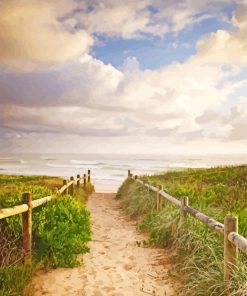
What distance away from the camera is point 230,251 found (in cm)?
522

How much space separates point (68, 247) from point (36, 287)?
53.9 inches

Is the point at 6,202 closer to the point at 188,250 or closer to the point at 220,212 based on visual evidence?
the point at 188,250

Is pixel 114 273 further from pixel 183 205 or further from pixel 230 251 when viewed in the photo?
pixel 230 251

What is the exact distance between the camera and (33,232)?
23.4 feet

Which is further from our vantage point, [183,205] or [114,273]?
[183,205]

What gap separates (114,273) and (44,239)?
1.49m

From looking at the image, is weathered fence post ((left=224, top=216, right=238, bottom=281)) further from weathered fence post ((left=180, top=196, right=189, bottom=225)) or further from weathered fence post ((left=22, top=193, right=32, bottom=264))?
weathered fence post ((left=22, top=193, right=32, bottom=264))

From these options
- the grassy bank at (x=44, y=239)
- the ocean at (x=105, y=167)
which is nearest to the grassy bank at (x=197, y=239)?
the grassy bank at (x=44, y=239)

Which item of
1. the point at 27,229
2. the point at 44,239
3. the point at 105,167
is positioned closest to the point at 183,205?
the point at 44,239

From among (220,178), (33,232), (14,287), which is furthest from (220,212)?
(220,178)

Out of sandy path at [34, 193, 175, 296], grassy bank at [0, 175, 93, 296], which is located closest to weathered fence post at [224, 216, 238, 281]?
sandy path at [34, 193, 175, 296]

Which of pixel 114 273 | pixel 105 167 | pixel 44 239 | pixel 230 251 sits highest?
pixel 105 167

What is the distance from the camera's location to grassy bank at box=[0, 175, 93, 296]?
5606 millimetres

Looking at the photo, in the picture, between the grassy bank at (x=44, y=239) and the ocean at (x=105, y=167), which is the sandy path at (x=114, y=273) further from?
the ocean at (x=105, y=167)
